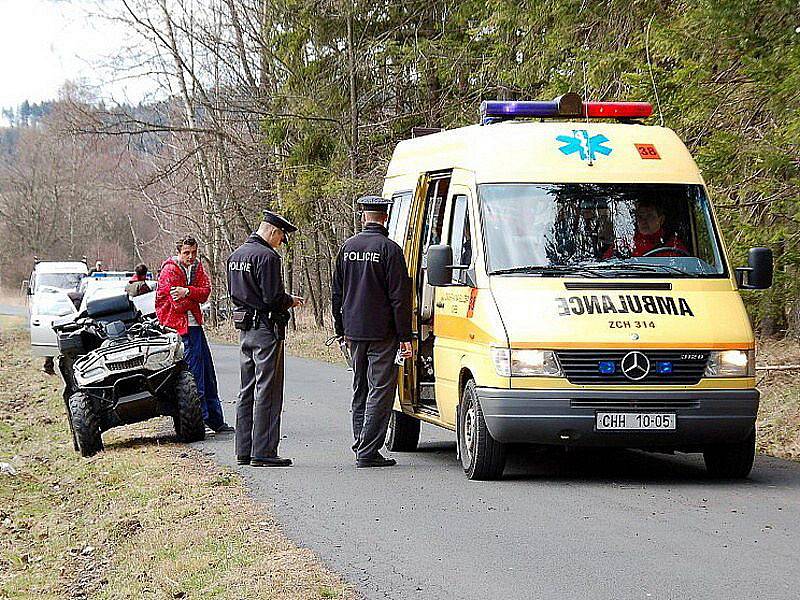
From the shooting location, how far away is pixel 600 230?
33.0 feet

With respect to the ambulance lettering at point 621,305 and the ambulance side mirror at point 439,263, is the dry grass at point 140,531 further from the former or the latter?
the ambulance lettering at point 621,305

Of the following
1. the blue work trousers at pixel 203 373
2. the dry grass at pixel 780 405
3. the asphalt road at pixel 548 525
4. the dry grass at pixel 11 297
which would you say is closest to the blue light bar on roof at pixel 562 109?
the asphalt road at pixel 548 525

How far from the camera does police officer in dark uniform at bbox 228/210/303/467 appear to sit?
35.4 feet

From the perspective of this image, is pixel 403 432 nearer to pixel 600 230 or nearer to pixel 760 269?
pixel 600 230

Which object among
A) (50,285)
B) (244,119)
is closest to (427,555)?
(244,119)

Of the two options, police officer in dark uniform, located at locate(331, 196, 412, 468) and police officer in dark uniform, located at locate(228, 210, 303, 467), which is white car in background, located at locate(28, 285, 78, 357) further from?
police officer in dark uniform, located at locate(331, 196, 412, 468)

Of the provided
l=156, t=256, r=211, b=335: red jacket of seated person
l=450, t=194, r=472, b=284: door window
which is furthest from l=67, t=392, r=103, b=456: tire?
l=450, t=194, r=472, b=284: door window

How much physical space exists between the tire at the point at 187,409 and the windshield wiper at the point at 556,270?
4169mm

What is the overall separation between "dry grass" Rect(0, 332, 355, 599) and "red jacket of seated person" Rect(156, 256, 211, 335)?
1227 mm

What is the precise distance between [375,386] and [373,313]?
0.61m

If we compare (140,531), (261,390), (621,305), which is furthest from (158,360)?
(621,305)

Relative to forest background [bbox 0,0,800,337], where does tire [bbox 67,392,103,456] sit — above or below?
below

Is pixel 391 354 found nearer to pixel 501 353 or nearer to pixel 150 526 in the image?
pixel 501 353

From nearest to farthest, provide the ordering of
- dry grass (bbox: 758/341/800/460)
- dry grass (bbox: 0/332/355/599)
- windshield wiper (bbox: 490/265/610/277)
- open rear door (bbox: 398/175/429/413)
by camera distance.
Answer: dry grass (bbox: 0/332/355/599) → windshield wiper (bbox: 490/265/610/277) → open rear door (bbox: 398/175/429/413) → dry grass (bbox: 758/341/800/460)
